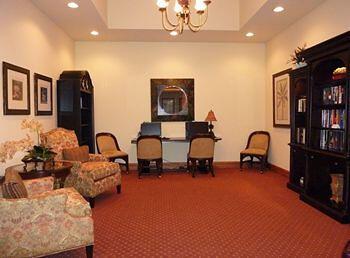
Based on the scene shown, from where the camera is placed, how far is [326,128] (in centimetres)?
415

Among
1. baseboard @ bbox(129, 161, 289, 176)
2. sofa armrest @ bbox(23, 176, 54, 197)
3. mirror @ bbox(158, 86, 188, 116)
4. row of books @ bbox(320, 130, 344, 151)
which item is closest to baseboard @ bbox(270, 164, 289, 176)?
baseboard @ bbox(129, 161, 289, 176)

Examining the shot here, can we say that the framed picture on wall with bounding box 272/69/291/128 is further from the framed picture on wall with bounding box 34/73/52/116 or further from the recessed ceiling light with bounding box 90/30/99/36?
the framed picture on wall with bounding box 34/73/52/116

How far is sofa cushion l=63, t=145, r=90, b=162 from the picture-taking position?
15.4ft

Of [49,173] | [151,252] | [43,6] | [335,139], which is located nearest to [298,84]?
[335,139]

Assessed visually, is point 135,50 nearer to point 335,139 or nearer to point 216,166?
point 216,166

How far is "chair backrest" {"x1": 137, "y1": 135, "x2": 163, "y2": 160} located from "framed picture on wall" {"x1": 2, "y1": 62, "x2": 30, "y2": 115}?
2.20 metres

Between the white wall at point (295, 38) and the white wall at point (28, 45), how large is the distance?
15.0 feet

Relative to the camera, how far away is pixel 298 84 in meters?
4.94

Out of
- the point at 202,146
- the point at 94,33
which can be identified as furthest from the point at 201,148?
the point at 94,33

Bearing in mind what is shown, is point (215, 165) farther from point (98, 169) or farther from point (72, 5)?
point (72, 5)

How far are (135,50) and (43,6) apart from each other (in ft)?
8.44

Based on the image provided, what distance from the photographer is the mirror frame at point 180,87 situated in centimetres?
719

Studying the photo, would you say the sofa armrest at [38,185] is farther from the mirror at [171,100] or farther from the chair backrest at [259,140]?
the chair backrest at [259,140]

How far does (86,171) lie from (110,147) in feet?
8.37
